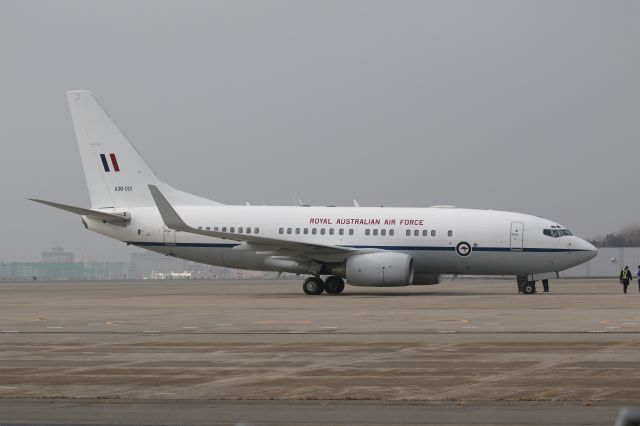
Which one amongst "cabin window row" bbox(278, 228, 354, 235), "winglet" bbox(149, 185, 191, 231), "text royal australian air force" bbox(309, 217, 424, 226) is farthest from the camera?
"cabin window row" bbox(278, 228, 354, 235)

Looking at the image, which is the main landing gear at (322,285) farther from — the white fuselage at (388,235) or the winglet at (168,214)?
the winglet at (168,214)

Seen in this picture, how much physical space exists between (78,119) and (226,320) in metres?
26.2

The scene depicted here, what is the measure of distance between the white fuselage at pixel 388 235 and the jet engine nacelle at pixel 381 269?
1.42 metres

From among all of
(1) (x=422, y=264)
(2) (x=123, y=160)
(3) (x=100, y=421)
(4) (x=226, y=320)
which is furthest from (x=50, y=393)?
(2) (x=123, y=160)

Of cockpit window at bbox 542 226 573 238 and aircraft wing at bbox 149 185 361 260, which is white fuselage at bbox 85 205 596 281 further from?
aircraft wing at bbox 149 185 361 260

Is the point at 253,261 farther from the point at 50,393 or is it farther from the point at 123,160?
the point at 50,393

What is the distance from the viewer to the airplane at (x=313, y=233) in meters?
49.2

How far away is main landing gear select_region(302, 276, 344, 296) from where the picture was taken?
5097 cm

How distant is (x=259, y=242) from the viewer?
4859 cm

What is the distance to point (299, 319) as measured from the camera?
3097 cm

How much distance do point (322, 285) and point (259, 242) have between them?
4.33 m

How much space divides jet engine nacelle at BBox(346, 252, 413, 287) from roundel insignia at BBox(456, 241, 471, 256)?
88.2 inches

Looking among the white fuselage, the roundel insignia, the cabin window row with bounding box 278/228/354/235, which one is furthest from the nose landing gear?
the cabin window row with bounding box 278/228/354/235

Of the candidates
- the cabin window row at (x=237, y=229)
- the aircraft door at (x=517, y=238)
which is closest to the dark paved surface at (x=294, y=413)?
the aircraft door at (x=517, y=238)
